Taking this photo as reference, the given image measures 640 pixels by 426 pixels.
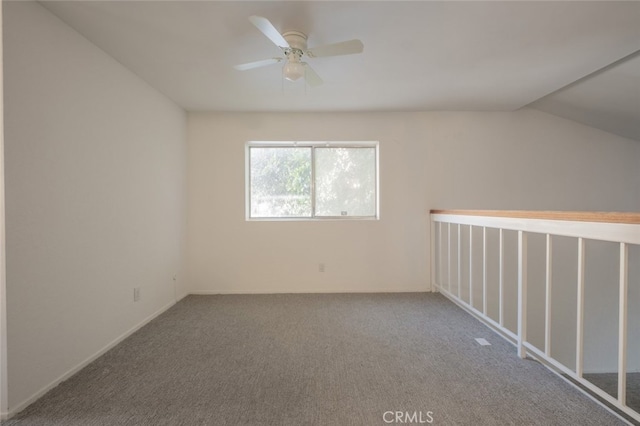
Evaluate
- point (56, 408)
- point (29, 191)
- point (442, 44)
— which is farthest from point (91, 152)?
point (442, 44)

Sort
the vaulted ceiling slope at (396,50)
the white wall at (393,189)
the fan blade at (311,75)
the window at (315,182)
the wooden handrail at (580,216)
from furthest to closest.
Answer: the window at (315,182) → the white wall at (393,189) → the fan blade at (311,75) → the vaulted ceiling slope at (396,50) → the wooden handrail at (580,216)

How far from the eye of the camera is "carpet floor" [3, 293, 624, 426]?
1.37m

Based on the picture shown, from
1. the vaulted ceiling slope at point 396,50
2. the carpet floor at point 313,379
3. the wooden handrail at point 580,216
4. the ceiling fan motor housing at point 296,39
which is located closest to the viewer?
the wooden handrail at point 580,216

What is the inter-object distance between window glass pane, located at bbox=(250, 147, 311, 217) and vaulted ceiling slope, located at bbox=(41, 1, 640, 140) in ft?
2.15

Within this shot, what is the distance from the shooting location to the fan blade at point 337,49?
5.50ft

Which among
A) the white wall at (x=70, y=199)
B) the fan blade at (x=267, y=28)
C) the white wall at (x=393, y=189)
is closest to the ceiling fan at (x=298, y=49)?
the fan blade at (x=267, y=28)

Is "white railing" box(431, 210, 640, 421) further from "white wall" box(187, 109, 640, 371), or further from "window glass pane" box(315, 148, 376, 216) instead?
"window glass pane" box(315, 148, 376, 216)

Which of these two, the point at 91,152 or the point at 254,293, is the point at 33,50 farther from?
the point at 254,293

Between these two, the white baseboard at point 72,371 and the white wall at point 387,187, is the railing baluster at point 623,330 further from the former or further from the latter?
the white baseboard at point 72,371

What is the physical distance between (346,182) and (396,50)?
1.72m

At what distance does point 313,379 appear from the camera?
65.1 inches

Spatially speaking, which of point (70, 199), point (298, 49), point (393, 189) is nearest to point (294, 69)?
point (298, 49)

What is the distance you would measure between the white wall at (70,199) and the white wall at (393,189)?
0.77 meters

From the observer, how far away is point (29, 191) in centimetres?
152
